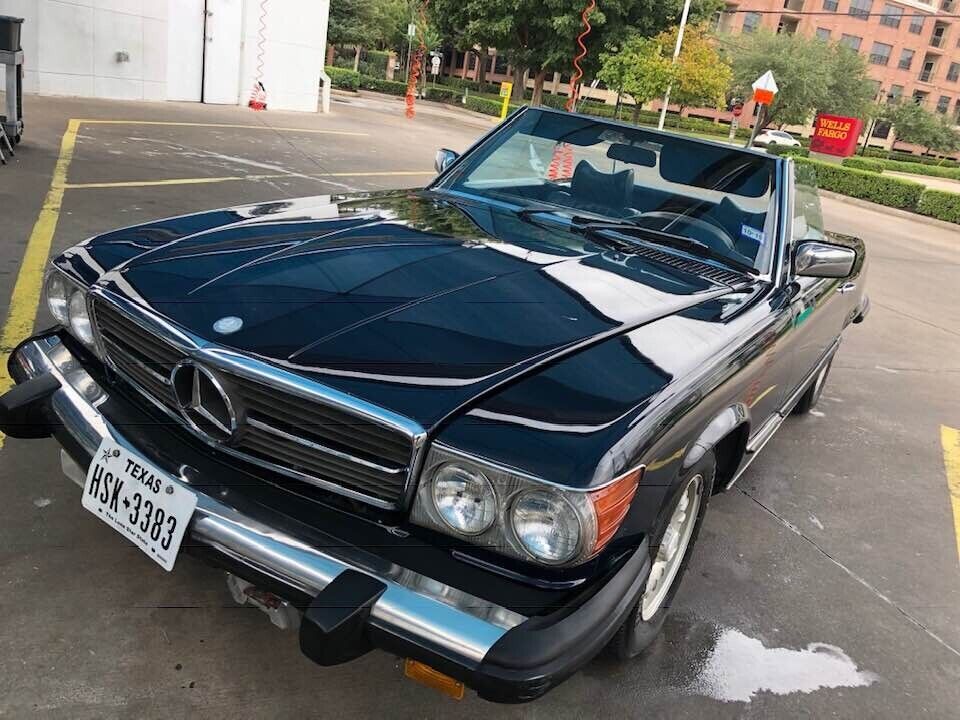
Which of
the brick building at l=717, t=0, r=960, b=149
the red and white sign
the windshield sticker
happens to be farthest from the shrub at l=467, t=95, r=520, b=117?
the brick building at l=717, t=0, r=960, b=149

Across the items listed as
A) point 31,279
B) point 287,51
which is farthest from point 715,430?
point 287,51

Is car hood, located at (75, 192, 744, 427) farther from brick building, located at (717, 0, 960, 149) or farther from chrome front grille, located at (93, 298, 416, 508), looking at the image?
brick building, located at (717, 0, 960, 149)

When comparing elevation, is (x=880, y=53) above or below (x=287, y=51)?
above

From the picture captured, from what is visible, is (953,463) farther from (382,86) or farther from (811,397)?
(382,86)

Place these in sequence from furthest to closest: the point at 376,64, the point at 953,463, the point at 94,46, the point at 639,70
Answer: the point at 376,64 < the point at 639,70 < the point at 94,46 < the point at 953,463

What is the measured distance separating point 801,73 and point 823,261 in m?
48.0

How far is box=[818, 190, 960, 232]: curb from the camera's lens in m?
19.6

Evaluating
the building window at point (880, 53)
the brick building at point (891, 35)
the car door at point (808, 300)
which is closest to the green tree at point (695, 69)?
the car door at point (808, 300)

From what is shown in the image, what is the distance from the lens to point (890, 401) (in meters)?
5.38

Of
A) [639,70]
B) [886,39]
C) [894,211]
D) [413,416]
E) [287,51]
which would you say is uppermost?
[886,39]

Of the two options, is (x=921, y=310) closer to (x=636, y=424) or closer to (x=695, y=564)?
(x=695, y=564)

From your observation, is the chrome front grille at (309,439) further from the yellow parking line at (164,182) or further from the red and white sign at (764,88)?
the red and white sign at (764,88)

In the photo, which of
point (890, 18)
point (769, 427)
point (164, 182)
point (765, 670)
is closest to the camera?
point (765, 670)

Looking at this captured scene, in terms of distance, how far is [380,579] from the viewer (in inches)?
64.0
